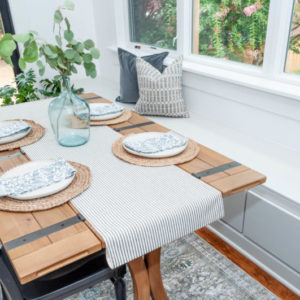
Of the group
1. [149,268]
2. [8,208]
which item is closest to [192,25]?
[149,268]

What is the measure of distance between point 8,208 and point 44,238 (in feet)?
0.66

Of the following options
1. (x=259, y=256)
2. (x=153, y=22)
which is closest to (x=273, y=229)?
(x=259, y=256)

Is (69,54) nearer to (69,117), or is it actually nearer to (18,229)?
(69,117)

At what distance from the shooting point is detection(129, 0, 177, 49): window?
292cm

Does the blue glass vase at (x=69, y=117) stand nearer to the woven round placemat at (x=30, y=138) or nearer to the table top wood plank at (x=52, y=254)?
the woven round placemat at (x=30, y=138)

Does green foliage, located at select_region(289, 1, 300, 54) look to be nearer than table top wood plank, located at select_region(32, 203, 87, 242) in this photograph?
No

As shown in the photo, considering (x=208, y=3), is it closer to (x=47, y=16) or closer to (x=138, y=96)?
(x=138, y=96)

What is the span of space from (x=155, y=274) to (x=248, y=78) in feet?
4.54

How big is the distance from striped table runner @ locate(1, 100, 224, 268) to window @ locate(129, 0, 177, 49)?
187cm

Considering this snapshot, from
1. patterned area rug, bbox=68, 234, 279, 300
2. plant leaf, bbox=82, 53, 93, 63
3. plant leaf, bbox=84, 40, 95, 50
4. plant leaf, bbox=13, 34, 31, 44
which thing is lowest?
patterned area rug, bbox=68, 234, 279, 300

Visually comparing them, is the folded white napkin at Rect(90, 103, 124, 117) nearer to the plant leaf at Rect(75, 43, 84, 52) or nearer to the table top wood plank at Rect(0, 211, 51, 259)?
the plant leaf at Rect(75, 43, 84, 52)

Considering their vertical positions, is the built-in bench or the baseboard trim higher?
the built-in bench

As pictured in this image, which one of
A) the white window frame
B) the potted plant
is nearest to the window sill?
the white window frame

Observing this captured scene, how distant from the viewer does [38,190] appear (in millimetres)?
1158
